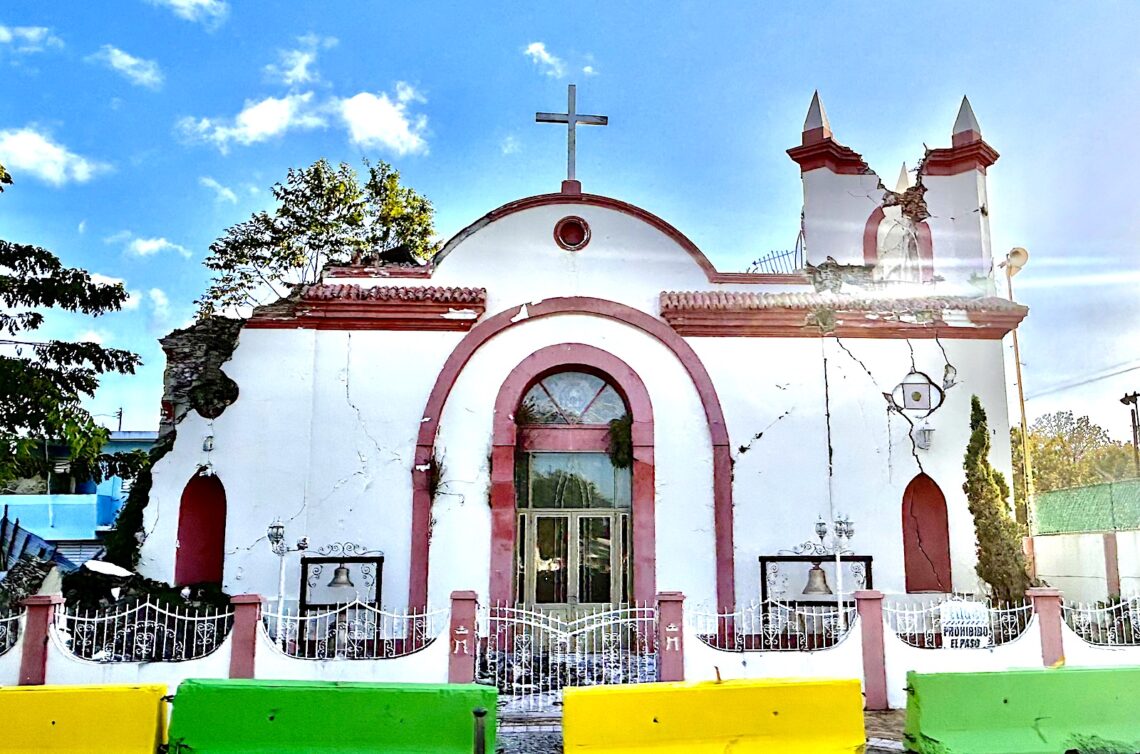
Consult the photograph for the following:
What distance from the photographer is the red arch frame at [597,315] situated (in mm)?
12906

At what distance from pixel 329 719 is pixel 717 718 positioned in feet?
9.62

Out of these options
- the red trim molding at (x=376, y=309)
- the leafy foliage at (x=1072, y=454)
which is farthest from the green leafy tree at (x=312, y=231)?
the leafy foliage at (x=1072, y=454)

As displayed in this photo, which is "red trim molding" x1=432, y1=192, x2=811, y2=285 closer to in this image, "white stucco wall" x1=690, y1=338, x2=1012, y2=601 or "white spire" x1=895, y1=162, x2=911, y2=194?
"white stucco wall" x1=690, y1=338, x2=1012, y2=601

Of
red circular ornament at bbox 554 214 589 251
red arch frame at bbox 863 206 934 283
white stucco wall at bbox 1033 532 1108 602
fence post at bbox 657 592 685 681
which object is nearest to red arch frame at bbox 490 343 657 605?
red circular ornament at bbox 554 214 589 251

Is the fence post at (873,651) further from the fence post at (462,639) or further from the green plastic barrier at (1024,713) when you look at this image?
the fence post at (462,639)

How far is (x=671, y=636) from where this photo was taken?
31.9 feet

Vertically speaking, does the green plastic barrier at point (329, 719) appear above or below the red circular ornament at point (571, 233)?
below

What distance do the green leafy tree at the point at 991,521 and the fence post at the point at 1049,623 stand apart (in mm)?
2721

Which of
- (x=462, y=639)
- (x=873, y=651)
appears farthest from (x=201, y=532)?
(x=873, y=651)

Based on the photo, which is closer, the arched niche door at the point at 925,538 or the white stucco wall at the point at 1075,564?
the arched niche door at the point at 925,538

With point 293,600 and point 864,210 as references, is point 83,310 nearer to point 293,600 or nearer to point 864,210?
point 293,600

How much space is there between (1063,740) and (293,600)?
9.64m

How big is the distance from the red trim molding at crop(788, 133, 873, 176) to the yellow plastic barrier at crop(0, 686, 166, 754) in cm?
1294

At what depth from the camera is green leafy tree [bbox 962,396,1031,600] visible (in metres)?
12.8
